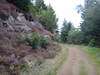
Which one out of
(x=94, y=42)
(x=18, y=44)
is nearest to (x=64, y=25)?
(x=94, y=42)

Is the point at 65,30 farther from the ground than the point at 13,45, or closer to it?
farther from the ground

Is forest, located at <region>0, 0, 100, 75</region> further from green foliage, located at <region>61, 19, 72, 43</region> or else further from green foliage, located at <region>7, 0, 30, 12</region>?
green foliage, located at <region>61, 19, 72, 43</region>

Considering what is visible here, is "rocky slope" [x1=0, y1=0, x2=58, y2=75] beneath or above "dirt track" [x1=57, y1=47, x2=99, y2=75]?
above

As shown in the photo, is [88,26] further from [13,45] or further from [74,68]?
[13,45]

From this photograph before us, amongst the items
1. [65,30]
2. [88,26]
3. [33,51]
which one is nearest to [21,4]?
[33,51]

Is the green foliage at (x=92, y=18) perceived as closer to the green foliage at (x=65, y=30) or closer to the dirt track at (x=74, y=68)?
the dirt track at (x=74, y=68)

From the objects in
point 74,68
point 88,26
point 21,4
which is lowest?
point 74,68

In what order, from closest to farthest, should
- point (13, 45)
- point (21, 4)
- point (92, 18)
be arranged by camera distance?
point (13, 45)
point (21, 4)
point (92, 18)

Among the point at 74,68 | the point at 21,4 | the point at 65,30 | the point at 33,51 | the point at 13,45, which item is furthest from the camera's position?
the point at 65,30

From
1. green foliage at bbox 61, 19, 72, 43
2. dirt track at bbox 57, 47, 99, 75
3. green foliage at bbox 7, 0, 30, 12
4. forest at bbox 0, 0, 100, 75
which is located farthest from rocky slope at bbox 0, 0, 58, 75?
green foliage at bbox 61, 19, 72, 43

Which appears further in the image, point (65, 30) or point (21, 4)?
point (65, 30)

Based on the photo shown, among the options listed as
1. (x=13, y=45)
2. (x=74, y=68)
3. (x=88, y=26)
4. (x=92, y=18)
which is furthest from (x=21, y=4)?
(x=88, y=26)

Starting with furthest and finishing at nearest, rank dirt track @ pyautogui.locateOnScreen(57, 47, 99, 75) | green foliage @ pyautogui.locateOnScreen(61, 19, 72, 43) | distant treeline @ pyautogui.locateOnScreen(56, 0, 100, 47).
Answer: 1. green foliage @ pyautogui.locateOnScreen(61, 19, 72, 43)
2. distant treeline @ pyautogui.locateOnScreen(56, 0, 100, 47)
3. dirt track @ pyautogui.locateOnScreen(57, 47, 99, 75)

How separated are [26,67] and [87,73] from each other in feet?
15.4
